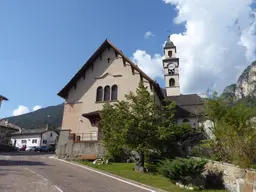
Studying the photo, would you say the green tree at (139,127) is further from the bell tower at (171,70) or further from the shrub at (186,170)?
the bell tower at (171,70)

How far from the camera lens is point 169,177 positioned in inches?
449

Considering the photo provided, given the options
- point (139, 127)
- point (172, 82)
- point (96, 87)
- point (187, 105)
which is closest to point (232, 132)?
point (139, 127)

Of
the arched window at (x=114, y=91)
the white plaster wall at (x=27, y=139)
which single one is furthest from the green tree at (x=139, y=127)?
the white plaster wall at (x=27, y=139)

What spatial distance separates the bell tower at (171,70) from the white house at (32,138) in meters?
Answer: 38.8

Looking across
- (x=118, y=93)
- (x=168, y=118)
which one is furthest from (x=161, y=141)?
(x=118, y=93)

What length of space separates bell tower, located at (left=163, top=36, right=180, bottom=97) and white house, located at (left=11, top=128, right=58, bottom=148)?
127 ft

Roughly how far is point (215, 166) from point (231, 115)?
16.3ft

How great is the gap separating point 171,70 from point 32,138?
44.4 metres

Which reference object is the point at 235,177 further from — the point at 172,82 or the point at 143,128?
the point at 172,82

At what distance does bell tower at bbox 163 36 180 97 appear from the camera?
5369 centimetres

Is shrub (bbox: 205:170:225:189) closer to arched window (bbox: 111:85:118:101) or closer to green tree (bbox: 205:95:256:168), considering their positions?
green tree (bbox: 205:95:256:168)

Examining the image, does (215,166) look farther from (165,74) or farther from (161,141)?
(165,74)

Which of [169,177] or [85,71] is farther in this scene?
[85,71]

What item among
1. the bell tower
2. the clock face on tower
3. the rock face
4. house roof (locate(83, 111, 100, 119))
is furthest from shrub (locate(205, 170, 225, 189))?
the rock face
